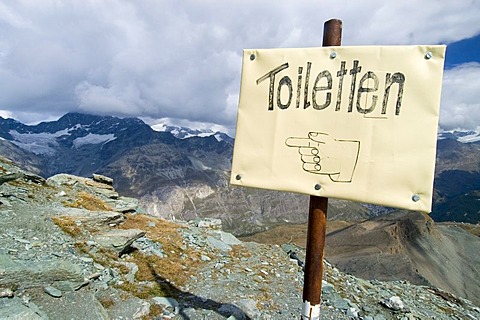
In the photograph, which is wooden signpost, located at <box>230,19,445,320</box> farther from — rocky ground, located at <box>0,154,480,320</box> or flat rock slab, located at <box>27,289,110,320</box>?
rocky ground, located at <box>0,154,480,320</box>

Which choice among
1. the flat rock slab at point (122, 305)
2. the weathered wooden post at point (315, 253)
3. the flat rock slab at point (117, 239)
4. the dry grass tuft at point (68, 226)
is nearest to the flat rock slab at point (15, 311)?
the flat rock slab at point (122, 305)

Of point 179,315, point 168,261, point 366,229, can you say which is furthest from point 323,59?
point 366,229

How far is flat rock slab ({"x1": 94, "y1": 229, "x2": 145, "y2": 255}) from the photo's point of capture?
11.9m

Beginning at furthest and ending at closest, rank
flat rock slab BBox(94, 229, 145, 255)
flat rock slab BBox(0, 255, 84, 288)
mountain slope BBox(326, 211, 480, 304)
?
mountain slope BBox(326, 211, 480, 304), flat rock slab BBox(94, 229, 145, 255), flat rock slab BBox(0, 255, 84, 288)

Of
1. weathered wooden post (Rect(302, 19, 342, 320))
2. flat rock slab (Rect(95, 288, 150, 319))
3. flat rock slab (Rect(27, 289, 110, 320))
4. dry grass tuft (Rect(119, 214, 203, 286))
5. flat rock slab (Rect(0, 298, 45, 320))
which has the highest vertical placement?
weathered wooden post (Rect(302, 19, 342, 320))

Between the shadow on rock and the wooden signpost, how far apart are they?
5375 millimetres

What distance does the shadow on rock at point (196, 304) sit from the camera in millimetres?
8753

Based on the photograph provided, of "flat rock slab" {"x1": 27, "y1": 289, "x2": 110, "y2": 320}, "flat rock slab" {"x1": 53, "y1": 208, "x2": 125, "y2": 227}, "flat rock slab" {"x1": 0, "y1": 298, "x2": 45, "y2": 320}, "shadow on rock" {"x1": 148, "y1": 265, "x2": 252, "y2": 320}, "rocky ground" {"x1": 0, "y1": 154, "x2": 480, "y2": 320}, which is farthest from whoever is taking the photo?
"flat rock slab" {"x1": 53, "y1": 208, "x2": 125, "y2": 227}

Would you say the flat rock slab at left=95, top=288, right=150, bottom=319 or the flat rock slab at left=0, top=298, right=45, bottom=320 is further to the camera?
the flat rock slab at left=95, top=288, right=150, bottom=319

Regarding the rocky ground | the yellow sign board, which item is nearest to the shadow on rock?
the rocky ground

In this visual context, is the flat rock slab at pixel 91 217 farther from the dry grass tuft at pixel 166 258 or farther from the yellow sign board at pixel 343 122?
the yellow sign board at pixel 343 122

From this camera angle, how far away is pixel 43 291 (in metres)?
7.41

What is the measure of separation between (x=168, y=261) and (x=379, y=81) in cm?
1185

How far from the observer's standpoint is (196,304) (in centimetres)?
923
